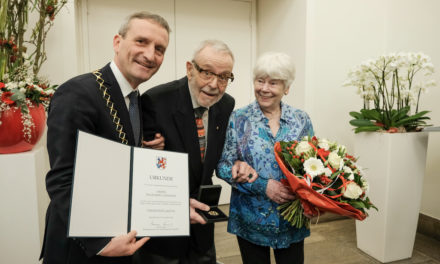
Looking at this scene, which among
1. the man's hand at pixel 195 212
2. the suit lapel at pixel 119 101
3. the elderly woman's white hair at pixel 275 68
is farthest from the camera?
the elderly woman's white hair at pixel 275 68

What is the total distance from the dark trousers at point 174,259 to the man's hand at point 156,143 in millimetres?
489

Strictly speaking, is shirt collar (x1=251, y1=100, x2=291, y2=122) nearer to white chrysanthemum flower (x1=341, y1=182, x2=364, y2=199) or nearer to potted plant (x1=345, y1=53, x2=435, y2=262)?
white chrysanthemum flower (x1=341, y1=182, x2=364, y2=199)

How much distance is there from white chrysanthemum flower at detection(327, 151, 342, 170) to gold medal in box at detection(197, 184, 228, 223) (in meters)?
0.48

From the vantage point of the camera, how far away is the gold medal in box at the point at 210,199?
1.14 metres

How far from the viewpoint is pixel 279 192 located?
1343 millimetres

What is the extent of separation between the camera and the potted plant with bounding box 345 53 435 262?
7.40ft

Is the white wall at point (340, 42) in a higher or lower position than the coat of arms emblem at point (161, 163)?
higher

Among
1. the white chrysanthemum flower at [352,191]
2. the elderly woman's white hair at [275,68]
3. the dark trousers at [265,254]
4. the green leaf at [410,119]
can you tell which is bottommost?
the dark trousers at [265,254]

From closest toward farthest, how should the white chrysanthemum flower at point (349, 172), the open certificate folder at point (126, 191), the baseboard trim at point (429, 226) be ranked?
the open certificate folder at point (126, 191) < the white chrysanthemum flower at point (349, 172) < the baseboard trim at point (429, 226)

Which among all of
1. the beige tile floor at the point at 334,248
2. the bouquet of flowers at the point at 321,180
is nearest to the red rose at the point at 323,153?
the bouquet of flowers at the point at 321,180

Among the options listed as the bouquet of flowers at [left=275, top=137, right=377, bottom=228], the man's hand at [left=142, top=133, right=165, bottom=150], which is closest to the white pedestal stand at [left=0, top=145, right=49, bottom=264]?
the man's hand at [left=142, top=133, right=165, bottom=150]

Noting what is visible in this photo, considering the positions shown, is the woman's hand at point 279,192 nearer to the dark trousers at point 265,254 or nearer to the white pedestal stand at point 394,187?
the dark trousers at point 265,254

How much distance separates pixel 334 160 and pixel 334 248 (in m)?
1.80

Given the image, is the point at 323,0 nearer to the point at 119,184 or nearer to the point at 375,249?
the point at 375,249
